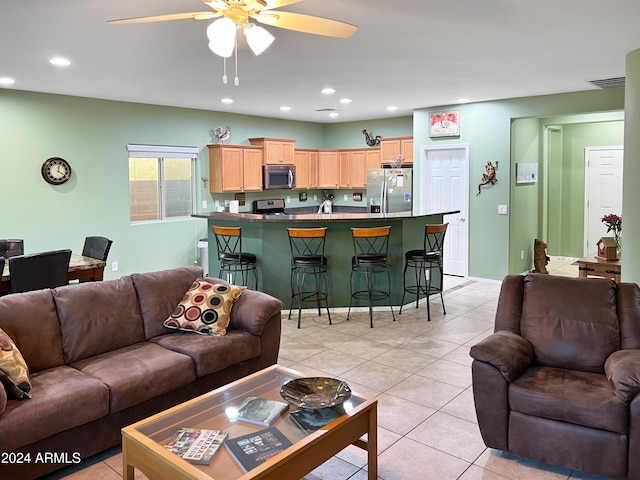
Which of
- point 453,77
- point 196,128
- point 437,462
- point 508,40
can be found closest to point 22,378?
point 437,462

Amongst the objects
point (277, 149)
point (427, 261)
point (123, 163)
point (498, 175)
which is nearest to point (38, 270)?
point (123, 163)

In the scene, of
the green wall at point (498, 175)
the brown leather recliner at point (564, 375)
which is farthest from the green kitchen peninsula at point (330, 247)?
the brown leather recliner at point (564, 375)

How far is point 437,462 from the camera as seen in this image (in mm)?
2770

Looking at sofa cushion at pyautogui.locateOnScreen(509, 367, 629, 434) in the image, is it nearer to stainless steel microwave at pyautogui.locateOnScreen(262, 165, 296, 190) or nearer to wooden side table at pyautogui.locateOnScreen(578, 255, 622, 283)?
wooden side table at pyautogui.locateOnScreen(578, 255, 622, 283)

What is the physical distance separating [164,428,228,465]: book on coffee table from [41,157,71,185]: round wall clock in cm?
511

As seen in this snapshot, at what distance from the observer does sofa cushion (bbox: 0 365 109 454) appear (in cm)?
234

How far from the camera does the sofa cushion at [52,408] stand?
234 centimetres

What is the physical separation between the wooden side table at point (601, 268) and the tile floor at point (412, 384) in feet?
3.75

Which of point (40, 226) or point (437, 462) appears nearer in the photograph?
point (437, 462)

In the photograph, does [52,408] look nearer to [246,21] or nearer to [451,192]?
[246,21]

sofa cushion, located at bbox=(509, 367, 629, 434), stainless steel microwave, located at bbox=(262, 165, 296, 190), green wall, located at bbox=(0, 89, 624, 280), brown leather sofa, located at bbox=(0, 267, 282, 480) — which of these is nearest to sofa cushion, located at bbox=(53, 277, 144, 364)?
brown leather sofa, located at bbox=(0, 267, 282, 480)

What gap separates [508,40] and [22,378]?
4.06 metres

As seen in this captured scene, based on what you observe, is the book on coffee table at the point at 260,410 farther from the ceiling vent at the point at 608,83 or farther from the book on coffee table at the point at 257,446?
the ceiling vent at the point at 608,83

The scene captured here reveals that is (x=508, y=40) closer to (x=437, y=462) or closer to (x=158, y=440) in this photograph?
(x=437, y=462)
